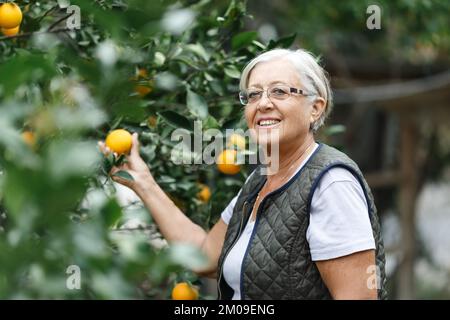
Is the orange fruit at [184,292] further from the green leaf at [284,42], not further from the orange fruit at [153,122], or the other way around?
the green leaf at [284,42]

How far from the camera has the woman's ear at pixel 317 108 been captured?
69.0 inches

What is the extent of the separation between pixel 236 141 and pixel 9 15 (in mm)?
679

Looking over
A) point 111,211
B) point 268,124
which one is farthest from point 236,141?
point 111,211

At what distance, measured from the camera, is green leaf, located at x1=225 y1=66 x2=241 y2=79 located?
79.9 inches

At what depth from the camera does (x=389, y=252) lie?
21.4 feet

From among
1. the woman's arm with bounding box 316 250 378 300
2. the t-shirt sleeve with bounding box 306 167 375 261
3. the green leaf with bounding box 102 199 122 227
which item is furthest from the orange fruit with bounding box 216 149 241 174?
the green leaf with bounding box 102 199 122 227

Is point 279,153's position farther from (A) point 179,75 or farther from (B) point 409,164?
(B) point 409,164

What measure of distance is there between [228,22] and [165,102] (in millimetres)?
292

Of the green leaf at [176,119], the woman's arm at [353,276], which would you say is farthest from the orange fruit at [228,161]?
the woman's arm at [353,276]

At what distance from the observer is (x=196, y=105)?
1967 mm

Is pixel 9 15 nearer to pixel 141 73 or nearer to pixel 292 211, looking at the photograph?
pixel 141 73

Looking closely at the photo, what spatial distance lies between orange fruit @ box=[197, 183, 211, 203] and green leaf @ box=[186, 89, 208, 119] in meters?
0.28

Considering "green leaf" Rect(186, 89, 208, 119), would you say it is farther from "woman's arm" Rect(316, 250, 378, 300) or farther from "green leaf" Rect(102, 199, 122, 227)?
"green leaf" Rect(102, 199, 122, 227)

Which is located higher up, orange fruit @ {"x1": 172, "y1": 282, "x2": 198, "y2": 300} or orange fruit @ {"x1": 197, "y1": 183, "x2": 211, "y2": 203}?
orange fruit @ {"x1": 197, "y1": 183, "x2": 211, "y2": 203}
